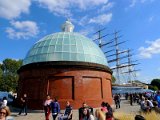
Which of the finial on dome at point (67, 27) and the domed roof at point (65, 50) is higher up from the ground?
the finial on dome at point (67, 27)

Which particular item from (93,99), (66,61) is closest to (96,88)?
(93,99)

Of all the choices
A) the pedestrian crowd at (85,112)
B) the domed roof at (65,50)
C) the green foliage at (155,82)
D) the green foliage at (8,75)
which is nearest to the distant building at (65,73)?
the domed roof at (65,50)

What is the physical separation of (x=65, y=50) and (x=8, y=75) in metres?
43.3

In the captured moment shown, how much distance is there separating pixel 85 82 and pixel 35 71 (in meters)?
5.13

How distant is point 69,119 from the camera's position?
13898 mm

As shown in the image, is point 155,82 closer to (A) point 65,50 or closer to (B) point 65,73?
(A) point 65,50

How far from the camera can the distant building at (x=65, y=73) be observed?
24.4 metres

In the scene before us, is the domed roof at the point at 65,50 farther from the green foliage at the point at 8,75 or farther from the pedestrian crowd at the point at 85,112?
the green foliage at the point at 8,75

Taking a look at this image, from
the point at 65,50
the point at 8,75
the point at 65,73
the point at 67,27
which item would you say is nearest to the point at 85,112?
the point at 65,73

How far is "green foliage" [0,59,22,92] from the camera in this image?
6462 cm

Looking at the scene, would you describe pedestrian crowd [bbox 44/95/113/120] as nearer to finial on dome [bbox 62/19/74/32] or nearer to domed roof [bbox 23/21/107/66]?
domed roof [bbox 23/21/107/66]

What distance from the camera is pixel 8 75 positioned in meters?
65.7

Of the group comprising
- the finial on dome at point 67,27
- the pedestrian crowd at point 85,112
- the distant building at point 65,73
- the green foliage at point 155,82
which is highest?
the finial on dome at point 67,27

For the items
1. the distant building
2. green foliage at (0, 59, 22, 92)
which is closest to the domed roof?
the distant building
